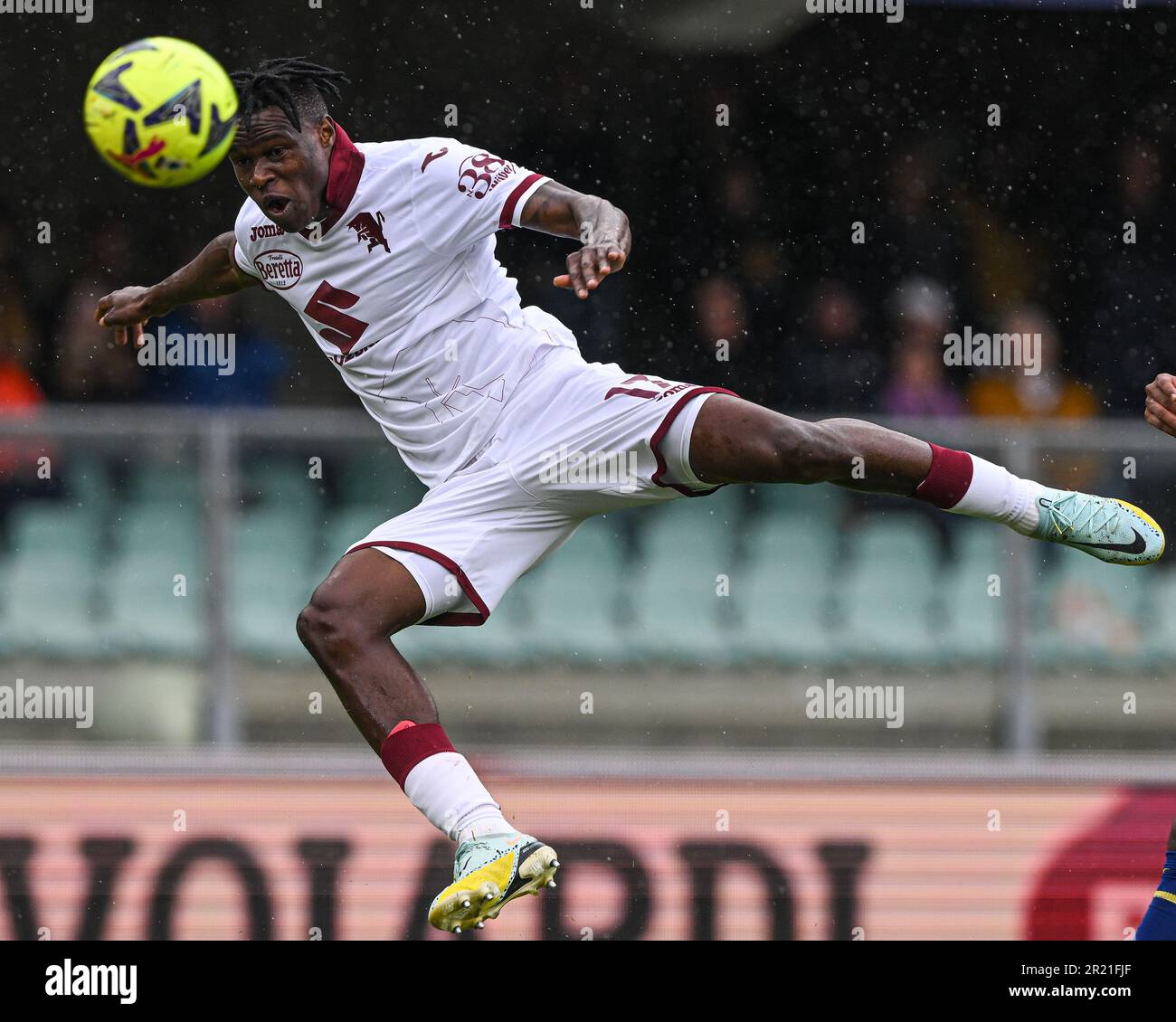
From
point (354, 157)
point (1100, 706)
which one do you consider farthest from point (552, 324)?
point (1100, 706)

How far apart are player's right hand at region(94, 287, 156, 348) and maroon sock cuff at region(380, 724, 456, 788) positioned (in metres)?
1.63

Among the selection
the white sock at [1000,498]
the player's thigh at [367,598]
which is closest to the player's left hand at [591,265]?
the player's thigh at [367,598]

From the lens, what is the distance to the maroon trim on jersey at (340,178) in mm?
4938

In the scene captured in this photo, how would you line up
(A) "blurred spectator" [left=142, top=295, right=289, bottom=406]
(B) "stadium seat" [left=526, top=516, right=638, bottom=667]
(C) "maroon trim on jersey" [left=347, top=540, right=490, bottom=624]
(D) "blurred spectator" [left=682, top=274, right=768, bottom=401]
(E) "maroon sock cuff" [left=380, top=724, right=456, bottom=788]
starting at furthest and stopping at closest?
(D) "blurred spectator" [left=682, top=274, right=768, bottom=401]
(A) "blurred spectator" [left=142, top=295, right=289, bottom=406]
(B) "stadium seat" [left=526, top=516, right=638, bottom=667]
(C) "maroon trim on jersey" [left=347, top=540, right=490, bottom=624]
(E) "maroon sock cuff" [left=380, top=724, right=456, bottom=788]

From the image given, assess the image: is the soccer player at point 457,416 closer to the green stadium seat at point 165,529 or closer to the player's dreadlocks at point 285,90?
the player's dreadlocks at point 285,90

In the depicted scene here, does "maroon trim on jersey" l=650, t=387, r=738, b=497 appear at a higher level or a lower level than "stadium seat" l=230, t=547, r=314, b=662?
higher

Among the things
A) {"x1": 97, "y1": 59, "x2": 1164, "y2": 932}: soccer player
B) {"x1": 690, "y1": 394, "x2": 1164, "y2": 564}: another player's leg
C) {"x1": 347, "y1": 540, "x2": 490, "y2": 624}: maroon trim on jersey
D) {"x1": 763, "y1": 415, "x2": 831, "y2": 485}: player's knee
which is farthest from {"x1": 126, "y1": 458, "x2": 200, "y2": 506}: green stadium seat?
{"x1": 763, "y1": 415, "x2": 831, "y2": 485}: player's knee

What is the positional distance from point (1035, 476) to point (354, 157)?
10.8ft

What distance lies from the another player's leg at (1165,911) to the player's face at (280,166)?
2.73 meters

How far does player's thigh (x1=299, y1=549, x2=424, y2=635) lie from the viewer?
15.2ft

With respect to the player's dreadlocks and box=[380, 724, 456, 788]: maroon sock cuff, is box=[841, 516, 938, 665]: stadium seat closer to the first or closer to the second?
box=[380, 724, 456, 788]: maroon sock cuff

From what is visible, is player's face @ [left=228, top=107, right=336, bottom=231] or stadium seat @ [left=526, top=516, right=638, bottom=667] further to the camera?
stadium seat @ [left=526, top=516, right=638, bottom=667]

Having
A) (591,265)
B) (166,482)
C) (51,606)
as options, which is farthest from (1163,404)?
(51,606)

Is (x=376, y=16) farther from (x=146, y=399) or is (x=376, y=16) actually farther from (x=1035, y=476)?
(x=1035, y=476)
